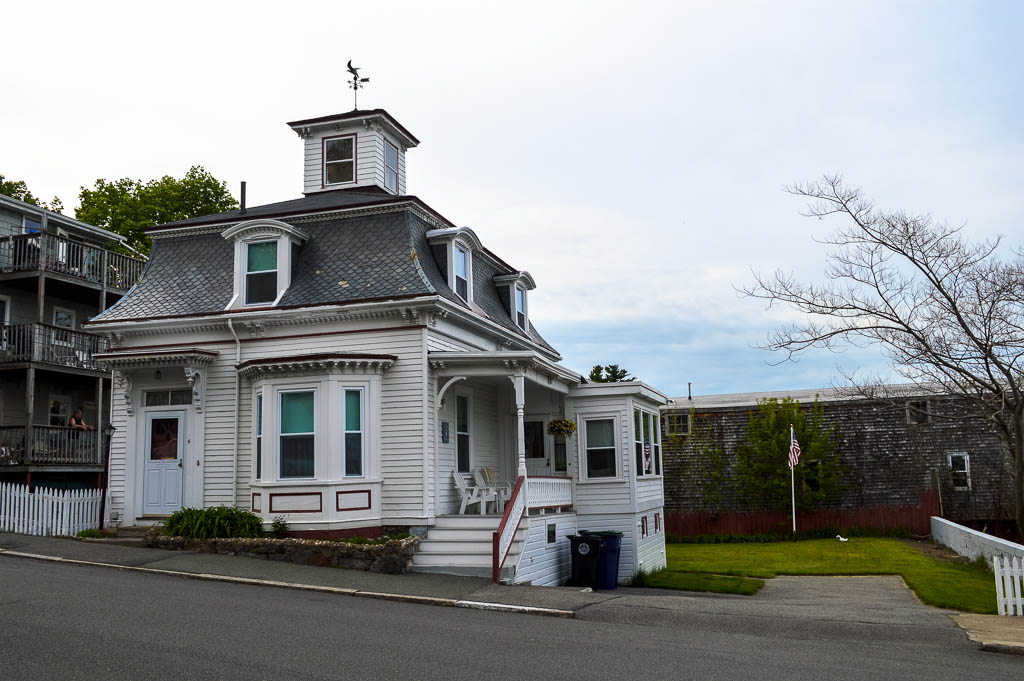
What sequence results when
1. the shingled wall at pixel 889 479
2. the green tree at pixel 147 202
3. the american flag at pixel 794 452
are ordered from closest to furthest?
the american flag at pixel 794 452 → the shingled wall at pixel 889 479 → the green tree at pixel 147 202

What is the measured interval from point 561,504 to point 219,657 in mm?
11436

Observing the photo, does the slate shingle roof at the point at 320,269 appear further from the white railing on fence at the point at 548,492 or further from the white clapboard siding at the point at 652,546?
the white clapboard siding at the point at 652,546

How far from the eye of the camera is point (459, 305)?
1853cm

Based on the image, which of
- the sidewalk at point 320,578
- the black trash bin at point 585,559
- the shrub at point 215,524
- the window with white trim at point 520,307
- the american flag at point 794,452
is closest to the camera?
the sidewalk at point 320,578

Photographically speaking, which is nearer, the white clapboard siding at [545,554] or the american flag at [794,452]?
the white clapboard siding at [545,554]

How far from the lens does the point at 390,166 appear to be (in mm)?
24172

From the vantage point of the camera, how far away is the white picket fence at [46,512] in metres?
18.7

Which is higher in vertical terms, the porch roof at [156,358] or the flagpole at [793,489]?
the porch roof at [156,358]

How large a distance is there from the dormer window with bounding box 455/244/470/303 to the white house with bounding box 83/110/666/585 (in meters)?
0.07

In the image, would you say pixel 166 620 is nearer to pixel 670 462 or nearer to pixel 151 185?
pixel 670 462

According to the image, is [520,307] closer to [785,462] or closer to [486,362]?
[486,362]

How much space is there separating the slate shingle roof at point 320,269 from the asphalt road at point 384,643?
691 cm

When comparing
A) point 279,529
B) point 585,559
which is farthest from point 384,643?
point 585,559

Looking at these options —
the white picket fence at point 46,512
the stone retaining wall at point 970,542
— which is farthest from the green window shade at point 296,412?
the stone retaining wall at point 970,542
